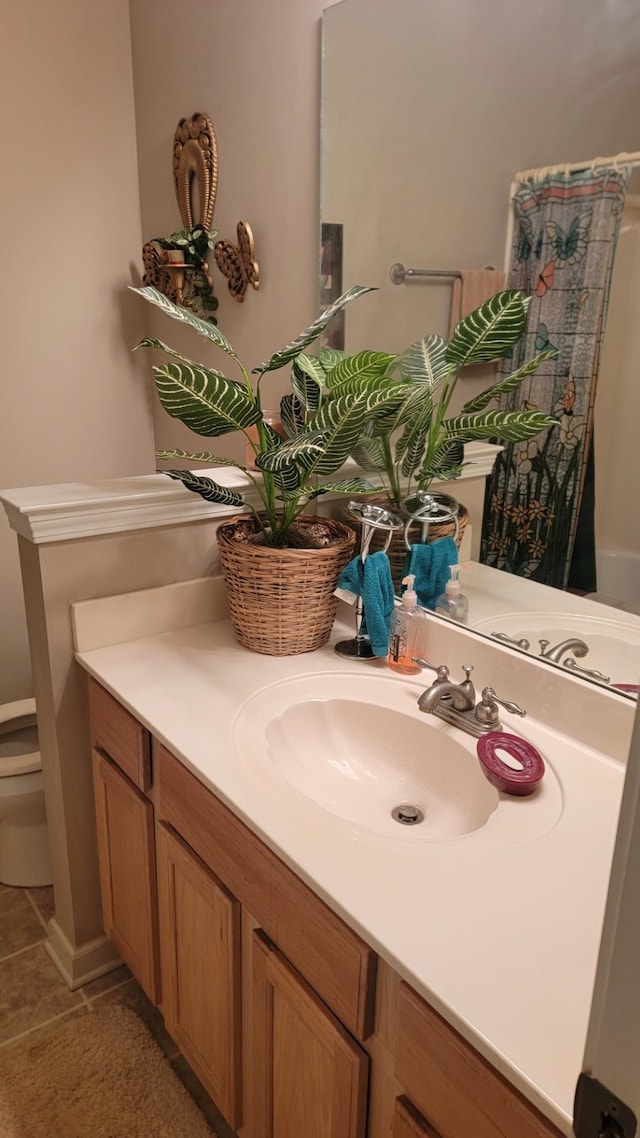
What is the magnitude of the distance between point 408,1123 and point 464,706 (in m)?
0.58

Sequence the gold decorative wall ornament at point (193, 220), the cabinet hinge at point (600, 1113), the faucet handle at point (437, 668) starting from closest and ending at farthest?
the cabinet hinge at point (600, 1113)
the faucet handle at point (437, 668)
the gold decorative wall ornament at point (193, 220)

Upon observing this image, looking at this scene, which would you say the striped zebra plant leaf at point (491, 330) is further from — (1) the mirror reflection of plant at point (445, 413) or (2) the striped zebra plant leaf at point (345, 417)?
(2) the striped zebra plant leaf at point (345, 417)

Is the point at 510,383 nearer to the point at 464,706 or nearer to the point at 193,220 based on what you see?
the point at 464,706

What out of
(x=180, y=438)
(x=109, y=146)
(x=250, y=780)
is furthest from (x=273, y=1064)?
(x=109, y=146)

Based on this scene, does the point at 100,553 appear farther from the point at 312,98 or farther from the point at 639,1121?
the point at 639,1121

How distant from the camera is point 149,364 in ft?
8.65

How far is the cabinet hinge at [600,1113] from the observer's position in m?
0.51

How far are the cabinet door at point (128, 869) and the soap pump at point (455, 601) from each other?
64 centimetres

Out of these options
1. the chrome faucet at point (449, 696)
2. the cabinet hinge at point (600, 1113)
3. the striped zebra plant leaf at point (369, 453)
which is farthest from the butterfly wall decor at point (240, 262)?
Result: the cabinet hinge at point (600, 1113)

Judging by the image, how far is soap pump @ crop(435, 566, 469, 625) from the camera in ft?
4.70

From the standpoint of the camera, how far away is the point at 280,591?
4.70 ft

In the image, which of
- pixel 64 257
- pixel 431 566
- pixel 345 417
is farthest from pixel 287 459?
pixel 64 257

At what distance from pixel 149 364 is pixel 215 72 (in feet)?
2.98

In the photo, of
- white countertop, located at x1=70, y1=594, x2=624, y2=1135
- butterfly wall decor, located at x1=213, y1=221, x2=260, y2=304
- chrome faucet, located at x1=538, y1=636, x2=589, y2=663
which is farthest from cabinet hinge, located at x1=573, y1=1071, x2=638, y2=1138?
butterfly wall decor, located at x1=213, y1=221, x2=260, y2=304
